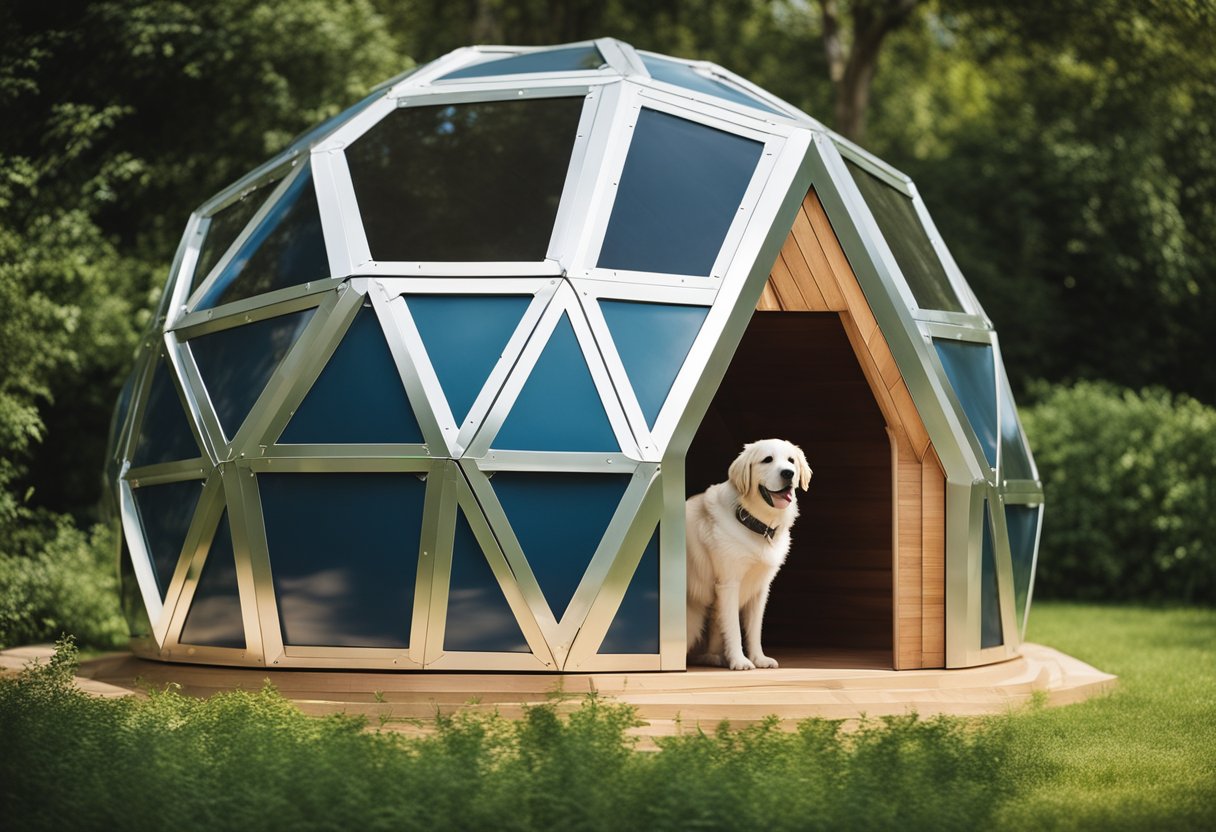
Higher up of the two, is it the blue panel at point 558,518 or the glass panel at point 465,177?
the glass panel at point 465,177

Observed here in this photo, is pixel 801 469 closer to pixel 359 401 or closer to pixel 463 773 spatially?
pixel 359 401

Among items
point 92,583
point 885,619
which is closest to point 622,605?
point 885,619

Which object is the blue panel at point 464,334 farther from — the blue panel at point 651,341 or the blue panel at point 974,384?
the blue panel at point 974,384

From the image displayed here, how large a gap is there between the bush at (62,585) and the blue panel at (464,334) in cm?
789

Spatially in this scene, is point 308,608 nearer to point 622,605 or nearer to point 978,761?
point 622,605

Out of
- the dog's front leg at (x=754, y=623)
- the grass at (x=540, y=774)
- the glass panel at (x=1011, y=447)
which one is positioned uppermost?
the glass panel at (x=1011, y=447)

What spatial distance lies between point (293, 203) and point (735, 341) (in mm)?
3899

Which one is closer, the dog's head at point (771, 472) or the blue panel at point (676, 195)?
the dog's head at point (771, 472)

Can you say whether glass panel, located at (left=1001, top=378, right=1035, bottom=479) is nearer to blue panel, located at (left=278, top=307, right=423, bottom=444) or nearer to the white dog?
the white dog

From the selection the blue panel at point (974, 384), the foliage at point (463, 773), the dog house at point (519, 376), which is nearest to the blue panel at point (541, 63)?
the dog house at point (519, 376)

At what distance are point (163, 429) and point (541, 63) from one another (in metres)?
4.53

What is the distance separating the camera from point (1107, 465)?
20.8 meters

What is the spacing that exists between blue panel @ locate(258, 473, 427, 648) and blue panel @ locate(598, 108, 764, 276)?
238 centimetres

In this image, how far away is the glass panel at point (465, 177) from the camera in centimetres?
952
